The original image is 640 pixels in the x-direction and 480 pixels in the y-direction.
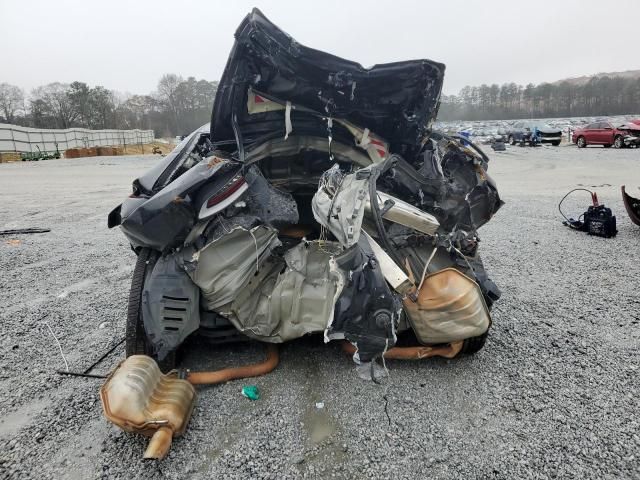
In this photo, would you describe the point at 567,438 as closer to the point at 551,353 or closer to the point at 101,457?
the point at 551,353

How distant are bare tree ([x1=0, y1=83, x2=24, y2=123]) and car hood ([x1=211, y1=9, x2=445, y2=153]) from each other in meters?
55.6

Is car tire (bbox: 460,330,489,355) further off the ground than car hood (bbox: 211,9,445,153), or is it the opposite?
car hood (bbox: 211,9,445,153)

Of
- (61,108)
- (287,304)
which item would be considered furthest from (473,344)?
(61,108)

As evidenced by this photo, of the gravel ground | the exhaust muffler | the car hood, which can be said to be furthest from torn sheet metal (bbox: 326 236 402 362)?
the car hood

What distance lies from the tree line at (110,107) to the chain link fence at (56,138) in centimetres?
760

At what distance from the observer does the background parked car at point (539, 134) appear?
25016mm

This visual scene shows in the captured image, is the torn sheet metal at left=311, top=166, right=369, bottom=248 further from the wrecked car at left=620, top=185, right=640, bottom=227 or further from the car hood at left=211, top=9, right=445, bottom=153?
the wrecked car at left=620, top=185, right=640, bottom=227

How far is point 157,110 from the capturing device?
2345 inches

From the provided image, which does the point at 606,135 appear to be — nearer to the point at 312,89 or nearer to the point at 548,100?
the point at 312,89

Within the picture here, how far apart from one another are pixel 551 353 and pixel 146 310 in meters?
2.46

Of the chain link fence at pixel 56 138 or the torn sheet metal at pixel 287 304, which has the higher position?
the chain link fence at pixel 56 138

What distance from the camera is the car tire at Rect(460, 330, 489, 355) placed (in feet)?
8.27

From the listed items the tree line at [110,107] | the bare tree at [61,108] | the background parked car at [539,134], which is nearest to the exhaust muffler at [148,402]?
the background parked car at [539,134]

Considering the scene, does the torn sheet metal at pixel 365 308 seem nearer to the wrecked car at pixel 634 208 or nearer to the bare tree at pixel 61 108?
the wrecked car at pixel 634 208
